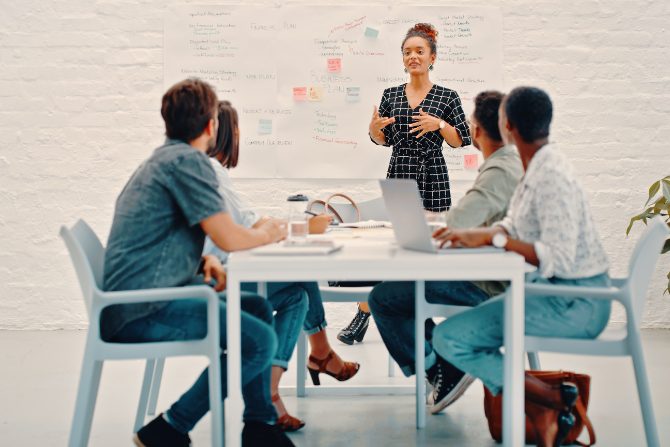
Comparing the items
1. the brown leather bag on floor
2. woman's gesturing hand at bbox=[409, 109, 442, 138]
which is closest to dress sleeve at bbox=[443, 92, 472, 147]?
woman's gesturing hand at bbox=[409, 109, 442, 138]

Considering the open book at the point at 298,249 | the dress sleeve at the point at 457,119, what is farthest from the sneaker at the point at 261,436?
the dress sleeve at the point at 457,119

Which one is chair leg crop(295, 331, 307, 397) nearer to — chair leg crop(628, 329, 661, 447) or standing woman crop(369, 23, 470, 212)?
standing woman crop(369, 23, 470, 212)

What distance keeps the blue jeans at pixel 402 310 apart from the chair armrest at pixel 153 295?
1060 millimetres

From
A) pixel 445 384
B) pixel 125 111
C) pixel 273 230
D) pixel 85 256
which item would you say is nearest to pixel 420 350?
pixel 445 384

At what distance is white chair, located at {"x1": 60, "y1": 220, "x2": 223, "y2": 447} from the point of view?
7.20 feet

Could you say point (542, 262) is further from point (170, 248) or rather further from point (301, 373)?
point (301, 373)

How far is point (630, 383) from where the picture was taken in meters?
3.78

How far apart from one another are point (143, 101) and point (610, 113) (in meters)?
2.62

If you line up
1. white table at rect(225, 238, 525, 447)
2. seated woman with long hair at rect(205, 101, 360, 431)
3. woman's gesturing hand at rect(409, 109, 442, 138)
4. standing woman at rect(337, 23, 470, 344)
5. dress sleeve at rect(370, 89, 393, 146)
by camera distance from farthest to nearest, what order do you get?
1. dress sleeve at rect(370, 89, 393, 146)
2. standing woman at rect(337, 23, 470, 344)
3. woman's gesturing hand at rect(409, 109, 442, 138)
4. seated woman with long hair at rect(205, 101, 360, 431)
5. white table at rect(225, 238, 525, 447)

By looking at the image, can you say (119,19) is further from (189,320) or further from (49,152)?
(189,320)

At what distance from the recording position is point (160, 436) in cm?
243

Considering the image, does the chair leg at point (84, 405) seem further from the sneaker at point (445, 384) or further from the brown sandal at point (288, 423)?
the sneaker at point (445, 384)

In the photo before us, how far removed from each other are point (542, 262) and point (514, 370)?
0.98 feet

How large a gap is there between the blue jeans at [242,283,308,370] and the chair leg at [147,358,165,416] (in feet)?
1.76
